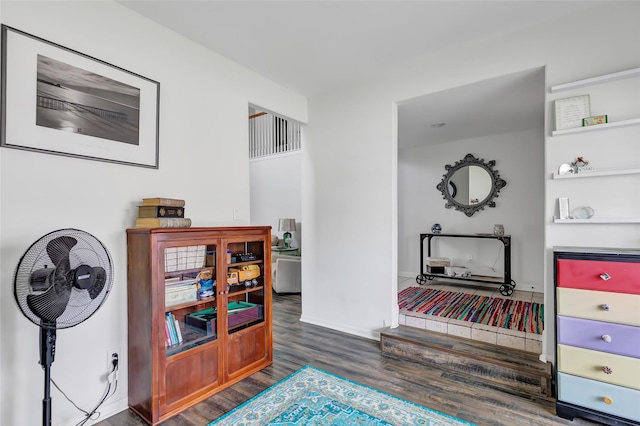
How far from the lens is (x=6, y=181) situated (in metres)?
1.64

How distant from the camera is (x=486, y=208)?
15.5 feet

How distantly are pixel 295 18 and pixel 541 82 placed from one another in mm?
2180

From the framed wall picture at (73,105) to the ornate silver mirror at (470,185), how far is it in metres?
4.32

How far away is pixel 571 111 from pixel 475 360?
2.03 m

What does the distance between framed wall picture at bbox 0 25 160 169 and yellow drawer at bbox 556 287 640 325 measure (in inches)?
120

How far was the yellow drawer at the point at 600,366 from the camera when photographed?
5.94ft

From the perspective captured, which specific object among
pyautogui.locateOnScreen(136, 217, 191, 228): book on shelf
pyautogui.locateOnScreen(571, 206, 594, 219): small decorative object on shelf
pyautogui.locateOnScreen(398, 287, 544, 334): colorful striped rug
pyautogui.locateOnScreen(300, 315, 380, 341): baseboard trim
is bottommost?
pyautogui.locateOnScreen(300, 315, 380, 341): baseboard trim

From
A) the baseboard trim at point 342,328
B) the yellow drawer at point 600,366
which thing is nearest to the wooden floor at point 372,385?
the baseboard trim at point 342,328

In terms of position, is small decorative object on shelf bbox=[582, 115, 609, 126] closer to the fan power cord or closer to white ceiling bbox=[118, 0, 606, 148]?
white ceiling bbox=[118, 0, 606, 148]

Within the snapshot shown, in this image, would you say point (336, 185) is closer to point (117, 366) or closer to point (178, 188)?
point (178, 188)

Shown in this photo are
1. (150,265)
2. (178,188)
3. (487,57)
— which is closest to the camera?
(150,265)

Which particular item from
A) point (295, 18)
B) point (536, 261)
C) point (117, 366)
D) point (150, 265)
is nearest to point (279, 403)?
point (117, 366)

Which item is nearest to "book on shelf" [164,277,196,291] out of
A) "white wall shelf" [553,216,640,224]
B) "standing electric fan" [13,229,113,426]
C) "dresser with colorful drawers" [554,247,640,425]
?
"standing electric fan" [13,229,113,426]

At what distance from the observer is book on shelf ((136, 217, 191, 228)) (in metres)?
2.02
